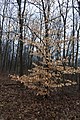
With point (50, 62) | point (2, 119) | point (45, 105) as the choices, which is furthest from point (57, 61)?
point (2, 119)

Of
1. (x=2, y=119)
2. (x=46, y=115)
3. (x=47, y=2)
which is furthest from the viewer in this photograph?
(x=47, y=2)

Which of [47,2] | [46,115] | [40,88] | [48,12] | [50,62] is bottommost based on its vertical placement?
[46,115]

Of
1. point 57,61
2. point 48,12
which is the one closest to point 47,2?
point 48,12

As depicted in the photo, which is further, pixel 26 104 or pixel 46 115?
pixel 26 104

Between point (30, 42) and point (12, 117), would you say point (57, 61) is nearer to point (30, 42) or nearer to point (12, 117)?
point (30, 42)

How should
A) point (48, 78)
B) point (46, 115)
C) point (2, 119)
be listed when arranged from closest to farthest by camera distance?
point (2, 119) < point (46, 115) < point (48, 78)

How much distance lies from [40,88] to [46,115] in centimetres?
235

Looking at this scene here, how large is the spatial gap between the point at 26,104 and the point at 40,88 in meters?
1.26

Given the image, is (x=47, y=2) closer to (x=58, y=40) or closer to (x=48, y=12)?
(x=48, y=12)

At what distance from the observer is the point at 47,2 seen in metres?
17.2

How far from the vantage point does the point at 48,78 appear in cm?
1373

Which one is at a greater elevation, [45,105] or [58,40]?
[58,40]

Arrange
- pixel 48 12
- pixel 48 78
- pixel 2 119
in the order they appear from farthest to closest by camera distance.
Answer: pixel 48 12, pixel 48 78, pixel 2 119

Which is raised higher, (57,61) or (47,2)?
(47,2)
